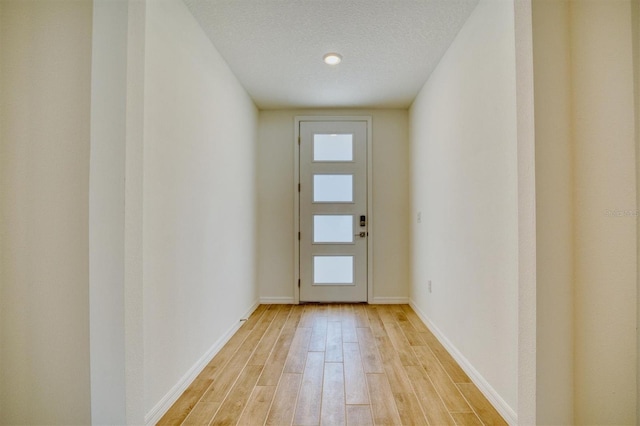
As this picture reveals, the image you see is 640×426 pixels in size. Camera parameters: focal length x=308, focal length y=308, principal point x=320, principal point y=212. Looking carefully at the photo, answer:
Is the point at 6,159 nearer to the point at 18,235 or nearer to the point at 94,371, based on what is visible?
the point at 18,235

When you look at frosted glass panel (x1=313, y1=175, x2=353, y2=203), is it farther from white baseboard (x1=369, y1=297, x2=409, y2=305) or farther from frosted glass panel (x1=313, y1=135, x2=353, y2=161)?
white baseboard (x1=369, y1=297, x2=409, y2=305)

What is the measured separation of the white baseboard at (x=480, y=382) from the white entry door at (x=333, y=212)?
133 centimetres

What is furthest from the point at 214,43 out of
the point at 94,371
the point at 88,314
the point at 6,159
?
the point at 94,371

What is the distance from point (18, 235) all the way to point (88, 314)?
1.29ft

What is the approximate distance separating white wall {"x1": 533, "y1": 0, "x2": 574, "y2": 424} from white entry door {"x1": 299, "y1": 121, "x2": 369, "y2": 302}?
276 centimetres

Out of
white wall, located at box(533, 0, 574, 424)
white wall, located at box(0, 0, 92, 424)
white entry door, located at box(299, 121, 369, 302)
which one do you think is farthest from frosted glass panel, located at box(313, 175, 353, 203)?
white wall, located at box(0, 0, 92, 424)

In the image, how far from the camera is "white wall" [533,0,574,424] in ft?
3.86

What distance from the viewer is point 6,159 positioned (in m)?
1.17

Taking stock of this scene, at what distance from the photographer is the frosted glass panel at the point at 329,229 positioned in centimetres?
396

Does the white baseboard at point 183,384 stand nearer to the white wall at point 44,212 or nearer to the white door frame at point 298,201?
the white wall at point 44,212

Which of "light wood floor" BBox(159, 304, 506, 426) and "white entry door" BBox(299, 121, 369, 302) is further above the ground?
"white entry door" BBox(299, 121, 369, 302)

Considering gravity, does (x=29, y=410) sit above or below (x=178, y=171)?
below

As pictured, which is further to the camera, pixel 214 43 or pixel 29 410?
pixel 214 43

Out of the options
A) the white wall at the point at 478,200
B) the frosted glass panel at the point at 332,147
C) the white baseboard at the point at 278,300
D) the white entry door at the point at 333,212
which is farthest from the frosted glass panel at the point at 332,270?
the frosted glass panel at the point at 332,147
